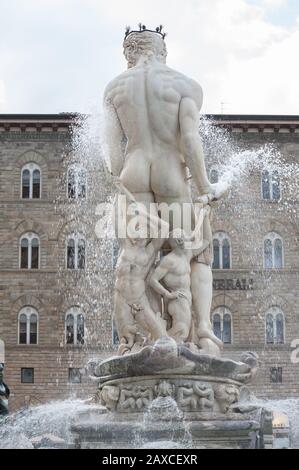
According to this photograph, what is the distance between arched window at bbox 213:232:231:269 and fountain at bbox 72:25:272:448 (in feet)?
111

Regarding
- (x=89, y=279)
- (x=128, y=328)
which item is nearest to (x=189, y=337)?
(x=128, y=328)

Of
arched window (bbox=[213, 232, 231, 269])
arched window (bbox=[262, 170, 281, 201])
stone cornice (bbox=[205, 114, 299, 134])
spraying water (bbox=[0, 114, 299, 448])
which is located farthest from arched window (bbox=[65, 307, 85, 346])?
stone cornice (bbox=[205, 114, 299, 134])

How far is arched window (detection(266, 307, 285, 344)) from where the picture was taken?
1683 inches

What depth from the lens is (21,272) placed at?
143 feet

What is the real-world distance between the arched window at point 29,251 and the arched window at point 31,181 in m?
1.95

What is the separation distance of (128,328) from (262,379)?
112 ft

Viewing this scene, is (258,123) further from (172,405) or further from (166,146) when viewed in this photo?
(172,405)

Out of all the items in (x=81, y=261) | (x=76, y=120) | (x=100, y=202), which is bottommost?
(x=81, y=261)

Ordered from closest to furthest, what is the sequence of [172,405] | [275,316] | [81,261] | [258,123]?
[172,405]
[275,316]
[81,261]
[258,123]

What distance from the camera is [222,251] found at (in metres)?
44.0

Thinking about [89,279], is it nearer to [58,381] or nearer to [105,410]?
[58,381]

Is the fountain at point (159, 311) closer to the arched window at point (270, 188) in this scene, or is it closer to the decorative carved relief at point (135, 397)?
the decorative carved relief at point (135, 397)

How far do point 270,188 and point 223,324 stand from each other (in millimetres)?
6782

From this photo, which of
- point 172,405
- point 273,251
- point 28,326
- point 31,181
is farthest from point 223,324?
point 172,405
